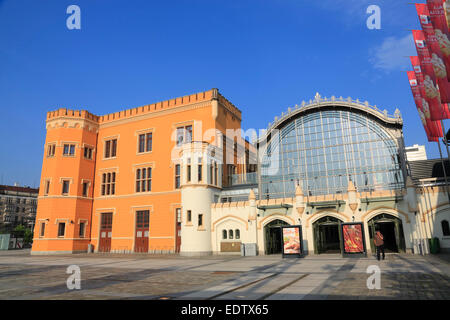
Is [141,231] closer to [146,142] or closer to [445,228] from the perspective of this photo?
[146,142]

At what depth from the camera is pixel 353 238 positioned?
67.1ft

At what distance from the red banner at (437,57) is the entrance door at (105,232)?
34810mm

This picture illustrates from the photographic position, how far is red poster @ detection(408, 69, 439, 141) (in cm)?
2444

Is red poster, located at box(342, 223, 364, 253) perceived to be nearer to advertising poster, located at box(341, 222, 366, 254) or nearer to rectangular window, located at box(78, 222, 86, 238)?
advertising poster, located at box(341, 222, 366, 254)

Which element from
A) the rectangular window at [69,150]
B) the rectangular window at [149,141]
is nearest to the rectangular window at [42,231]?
the rectangular window at [69,150]

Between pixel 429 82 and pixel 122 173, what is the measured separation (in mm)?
32035

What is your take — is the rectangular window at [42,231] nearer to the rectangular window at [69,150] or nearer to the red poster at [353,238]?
the rectangular window at [69,150]

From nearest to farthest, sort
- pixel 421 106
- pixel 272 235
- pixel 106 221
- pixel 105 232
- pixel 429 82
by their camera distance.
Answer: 1. pixel 429 82
2. pixel 421 106
3. pixel 272 235
4. pixel 105 232
5. pixel 106 221

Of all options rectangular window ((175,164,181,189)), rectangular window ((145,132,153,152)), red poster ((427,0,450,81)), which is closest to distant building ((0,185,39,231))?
rectangular window ((145,132,153,152))

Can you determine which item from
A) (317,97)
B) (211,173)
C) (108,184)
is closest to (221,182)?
(211,173)

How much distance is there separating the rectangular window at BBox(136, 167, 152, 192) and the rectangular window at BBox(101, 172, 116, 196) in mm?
3908

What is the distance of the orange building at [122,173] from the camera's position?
32844 millimetres
